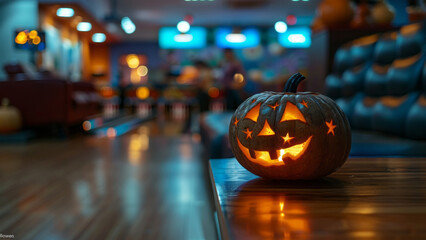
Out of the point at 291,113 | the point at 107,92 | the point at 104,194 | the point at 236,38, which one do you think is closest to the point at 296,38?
the point at 236,38

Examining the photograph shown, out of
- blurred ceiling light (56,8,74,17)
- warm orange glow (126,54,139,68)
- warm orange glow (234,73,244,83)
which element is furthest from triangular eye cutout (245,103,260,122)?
warm orange glow (126,54,139,68)

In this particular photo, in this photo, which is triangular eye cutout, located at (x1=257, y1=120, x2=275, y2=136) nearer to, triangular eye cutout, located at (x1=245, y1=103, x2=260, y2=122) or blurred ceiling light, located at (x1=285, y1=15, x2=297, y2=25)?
triangular eye cutout, located at (x1=245, y1=103, x2=260, y2=122)

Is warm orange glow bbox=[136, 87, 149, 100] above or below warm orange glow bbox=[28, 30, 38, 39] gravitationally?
below

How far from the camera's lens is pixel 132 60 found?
1652 cm

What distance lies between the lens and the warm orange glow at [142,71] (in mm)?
16688

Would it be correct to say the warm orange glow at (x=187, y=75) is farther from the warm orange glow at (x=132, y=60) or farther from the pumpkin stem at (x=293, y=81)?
the pumpkin stem at (x=293, y=81)

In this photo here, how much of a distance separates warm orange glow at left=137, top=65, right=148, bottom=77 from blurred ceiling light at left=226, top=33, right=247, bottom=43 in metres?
3.99

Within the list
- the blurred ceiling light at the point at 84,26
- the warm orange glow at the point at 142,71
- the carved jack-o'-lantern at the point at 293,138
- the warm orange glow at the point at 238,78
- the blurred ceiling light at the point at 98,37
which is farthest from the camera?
the warm orange glow at the point at 142,71

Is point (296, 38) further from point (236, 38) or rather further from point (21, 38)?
point (21, 38)

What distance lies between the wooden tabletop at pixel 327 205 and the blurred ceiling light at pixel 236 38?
13.5 meters

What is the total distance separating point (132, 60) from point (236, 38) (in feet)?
14.9

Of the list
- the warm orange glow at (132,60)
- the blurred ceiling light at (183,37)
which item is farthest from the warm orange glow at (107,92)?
the blurred ceiling light at (183,37)

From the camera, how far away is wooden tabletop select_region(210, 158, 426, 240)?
0.61 meters

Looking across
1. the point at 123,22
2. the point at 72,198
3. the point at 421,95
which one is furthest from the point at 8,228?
the point at 123,22
